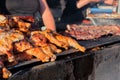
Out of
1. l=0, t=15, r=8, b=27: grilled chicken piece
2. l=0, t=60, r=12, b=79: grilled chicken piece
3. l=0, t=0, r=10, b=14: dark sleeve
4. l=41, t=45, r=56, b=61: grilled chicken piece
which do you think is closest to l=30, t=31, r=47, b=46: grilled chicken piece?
l=41, t=45, r=56, b=61: grilled chicken piece

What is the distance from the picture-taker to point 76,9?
6492 mm

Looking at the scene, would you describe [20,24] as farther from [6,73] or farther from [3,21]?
[6,73]

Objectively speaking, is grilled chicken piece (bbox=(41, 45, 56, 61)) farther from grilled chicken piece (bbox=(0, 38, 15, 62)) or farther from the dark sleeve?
the dark sleeve

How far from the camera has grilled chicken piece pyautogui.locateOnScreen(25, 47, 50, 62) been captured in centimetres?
270

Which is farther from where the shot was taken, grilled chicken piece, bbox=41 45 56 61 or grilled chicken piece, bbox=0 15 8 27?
grilled chicken piece, bbox=0 15 8 27

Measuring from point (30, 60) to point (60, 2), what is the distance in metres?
4.30

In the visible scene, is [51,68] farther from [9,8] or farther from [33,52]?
[9,8]

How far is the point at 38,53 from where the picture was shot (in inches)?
108

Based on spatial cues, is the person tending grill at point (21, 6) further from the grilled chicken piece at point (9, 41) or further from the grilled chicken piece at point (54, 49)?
the grilled chicken piece at point (9, 41)

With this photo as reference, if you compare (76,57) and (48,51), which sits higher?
(48,51)

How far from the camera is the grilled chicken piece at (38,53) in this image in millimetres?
2703

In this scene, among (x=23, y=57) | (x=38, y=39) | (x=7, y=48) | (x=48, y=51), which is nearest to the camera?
(x=7, y=48)

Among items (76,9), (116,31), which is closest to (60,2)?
(76,9)

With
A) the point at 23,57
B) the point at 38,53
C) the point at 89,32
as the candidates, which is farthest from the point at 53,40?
the point at 89,32
